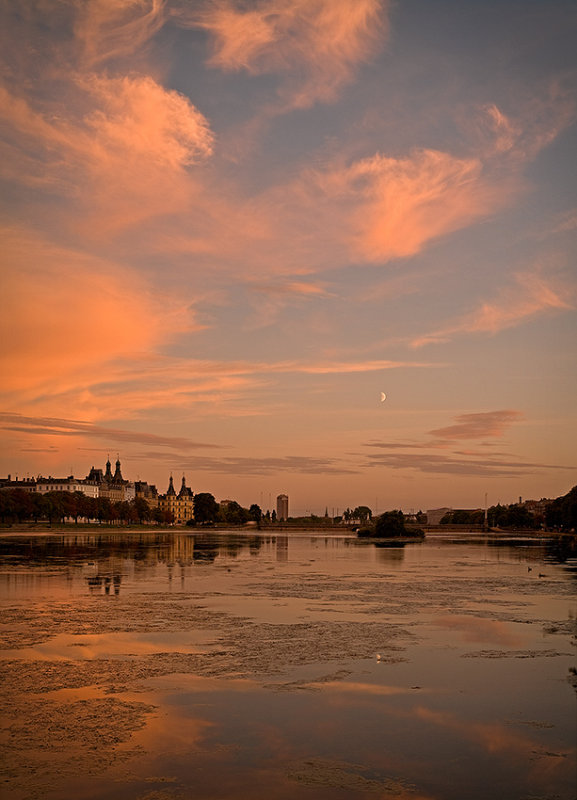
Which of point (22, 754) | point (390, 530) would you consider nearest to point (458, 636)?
point (22, 754)

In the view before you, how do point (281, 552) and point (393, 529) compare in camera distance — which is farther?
point (393, 529)

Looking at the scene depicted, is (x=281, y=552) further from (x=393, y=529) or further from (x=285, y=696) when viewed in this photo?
(x=285, y=696)

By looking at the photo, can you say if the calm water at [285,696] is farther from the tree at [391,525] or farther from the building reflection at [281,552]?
the tree at [391,525]

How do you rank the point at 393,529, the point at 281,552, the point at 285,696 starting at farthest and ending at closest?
the point at 393,529, the point at 281,552, the point at 285,696

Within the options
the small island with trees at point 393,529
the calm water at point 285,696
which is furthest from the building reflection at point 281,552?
the small island with trees at point 393,529

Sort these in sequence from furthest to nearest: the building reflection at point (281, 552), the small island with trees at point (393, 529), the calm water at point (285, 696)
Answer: the small island with trees at point (393, 529)
the building reflection at point (281, 552)
the calm water at point (285, 696)

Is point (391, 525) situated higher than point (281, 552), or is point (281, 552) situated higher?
point (391, 525)

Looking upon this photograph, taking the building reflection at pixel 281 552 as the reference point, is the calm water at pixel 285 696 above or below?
above

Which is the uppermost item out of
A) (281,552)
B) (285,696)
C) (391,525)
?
(391,525)

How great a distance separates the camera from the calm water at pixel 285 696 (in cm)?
1404

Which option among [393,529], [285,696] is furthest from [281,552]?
[285,696]

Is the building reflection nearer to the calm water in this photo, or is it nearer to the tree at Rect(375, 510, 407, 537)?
the calm water

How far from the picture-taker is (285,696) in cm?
1944

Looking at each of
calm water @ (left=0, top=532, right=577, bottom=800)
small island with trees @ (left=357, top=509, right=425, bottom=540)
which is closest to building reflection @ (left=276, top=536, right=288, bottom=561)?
calm water @ (left=0, top=532, right=577, bottom=800)
